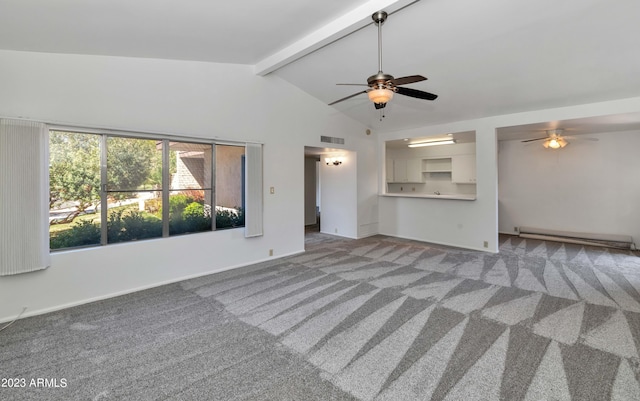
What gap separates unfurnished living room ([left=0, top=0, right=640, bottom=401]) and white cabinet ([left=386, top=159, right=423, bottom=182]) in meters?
2.81

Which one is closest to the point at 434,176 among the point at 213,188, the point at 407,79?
the point at 407,79

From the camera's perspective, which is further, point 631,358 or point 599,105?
point 599,105

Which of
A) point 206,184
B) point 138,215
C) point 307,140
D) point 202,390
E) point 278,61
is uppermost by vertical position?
point 278,61

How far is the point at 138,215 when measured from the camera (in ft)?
13.2

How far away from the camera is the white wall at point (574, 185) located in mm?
6246

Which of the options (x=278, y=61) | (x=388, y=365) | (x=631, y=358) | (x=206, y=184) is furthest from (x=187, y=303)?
(x=631, y=358)

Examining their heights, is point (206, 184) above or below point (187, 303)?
above

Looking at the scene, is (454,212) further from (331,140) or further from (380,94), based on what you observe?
(380,94)

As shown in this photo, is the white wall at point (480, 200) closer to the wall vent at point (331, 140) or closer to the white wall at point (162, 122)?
the wall vent at point (331, 140)

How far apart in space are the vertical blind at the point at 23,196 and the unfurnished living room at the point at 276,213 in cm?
2

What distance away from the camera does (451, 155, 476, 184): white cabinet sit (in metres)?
7.71

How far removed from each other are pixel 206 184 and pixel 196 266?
1338 millimetres

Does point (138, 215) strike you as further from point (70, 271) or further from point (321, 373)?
point (321, 373)

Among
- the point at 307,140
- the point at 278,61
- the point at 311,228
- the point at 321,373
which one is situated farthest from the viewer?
the point at 311,228
